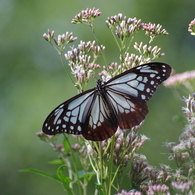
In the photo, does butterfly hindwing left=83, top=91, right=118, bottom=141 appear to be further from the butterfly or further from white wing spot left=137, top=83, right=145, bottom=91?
white wing spot left=137, top=83, right=145, bottom=91

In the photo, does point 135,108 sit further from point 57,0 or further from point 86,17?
point 57,0

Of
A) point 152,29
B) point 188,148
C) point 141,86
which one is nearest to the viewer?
point 188,148

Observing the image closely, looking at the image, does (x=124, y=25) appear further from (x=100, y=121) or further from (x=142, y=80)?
(x=100, y=121)

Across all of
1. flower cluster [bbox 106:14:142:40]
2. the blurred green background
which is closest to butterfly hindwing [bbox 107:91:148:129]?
flower cluster [bbox 106:14:142:40]

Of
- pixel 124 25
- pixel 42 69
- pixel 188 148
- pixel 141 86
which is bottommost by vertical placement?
pixel 188 148

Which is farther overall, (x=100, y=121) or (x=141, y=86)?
(x=100, y=121)

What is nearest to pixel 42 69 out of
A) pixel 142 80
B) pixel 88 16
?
pixel 88 16
